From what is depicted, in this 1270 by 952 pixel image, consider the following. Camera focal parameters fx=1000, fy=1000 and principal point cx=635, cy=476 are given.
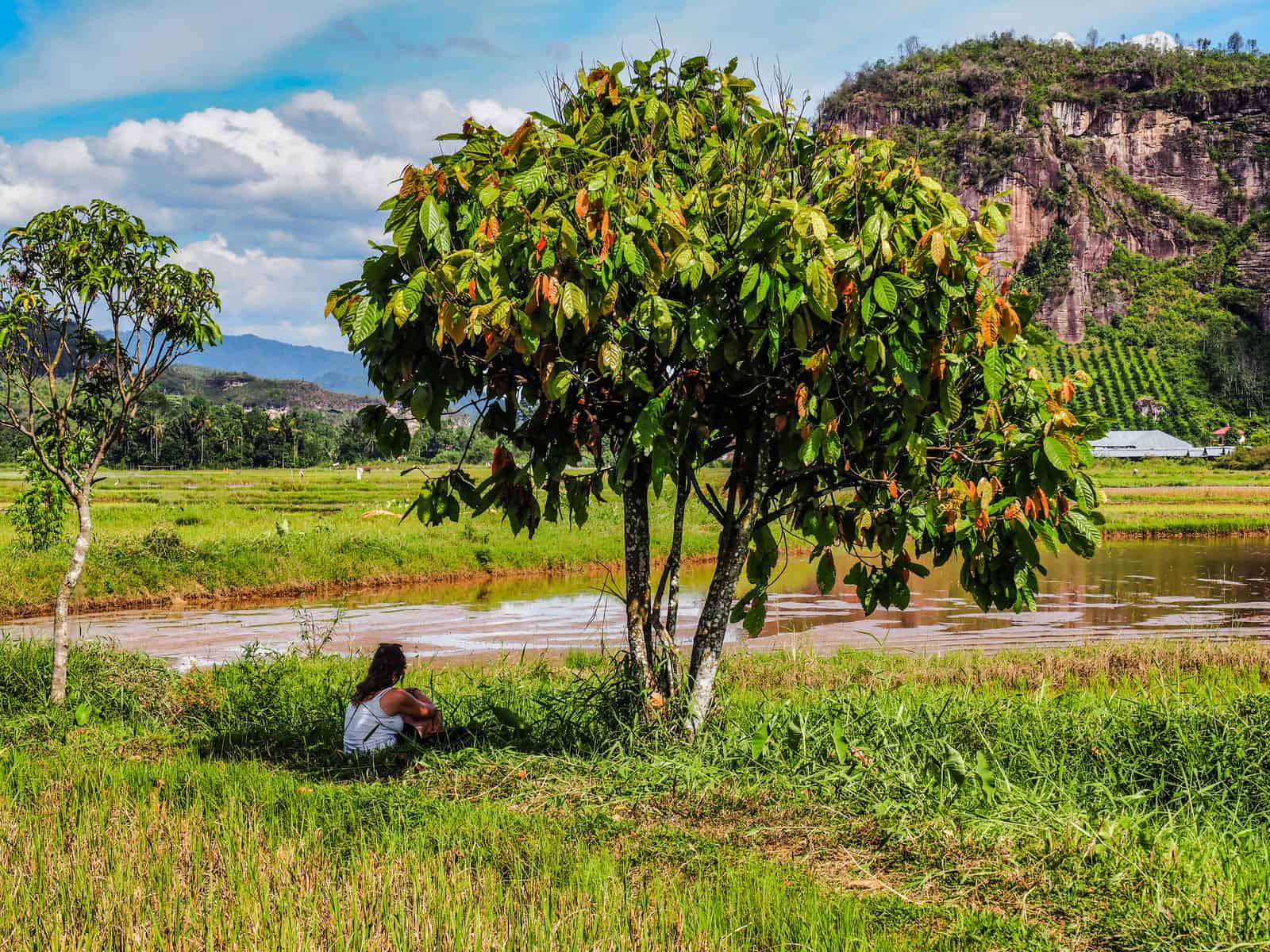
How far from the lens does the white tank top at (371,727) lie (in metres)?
6.69

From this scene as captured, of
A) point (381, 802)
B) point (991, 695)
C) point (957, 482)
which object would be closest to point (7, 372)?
point (381, 802)

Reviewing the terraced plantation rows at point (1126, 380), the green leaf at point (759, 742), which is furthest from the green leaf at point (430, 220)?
the terraced plantation rows at point (1126, 380)

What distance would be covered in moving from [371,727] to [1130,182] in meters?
215

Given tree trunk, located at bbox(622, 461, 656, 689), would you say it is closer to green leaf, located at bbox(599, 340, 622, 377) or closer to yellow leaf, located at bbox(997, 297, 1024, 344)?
green leaf, located at bbox(599, 340, 622, 377)

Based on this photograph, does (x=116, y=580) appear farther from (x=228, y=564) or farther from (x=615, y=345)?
(x=615, y=345)

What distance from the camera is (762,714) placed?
22.1 feet

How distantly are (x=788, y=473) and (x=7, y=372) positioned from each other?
6.22m

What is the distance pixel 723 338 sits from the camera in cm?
528

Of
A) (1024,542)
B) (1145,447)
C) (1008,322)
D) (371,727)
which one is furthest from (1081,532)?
(1145,447)

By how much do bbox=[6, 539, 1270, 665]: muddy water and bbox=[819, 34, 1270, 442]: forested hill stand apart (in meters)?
108

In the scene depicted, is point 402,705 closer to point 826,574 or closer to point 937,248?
point 826,574

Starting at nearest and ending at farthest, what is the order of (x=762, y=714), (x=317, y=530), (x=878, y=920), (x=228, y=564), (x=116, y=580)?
(x=878, y=920)
(x=762, y=714)
(x=116, y=580)
(x=228, y=564)
(x=317, y=530)

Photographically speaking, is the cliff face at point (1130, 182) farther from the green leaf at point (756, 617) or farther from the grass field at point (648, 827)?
the green leaf at point (756, 617)

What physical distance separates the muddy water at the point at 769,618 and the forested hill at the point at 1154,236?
355 ft
